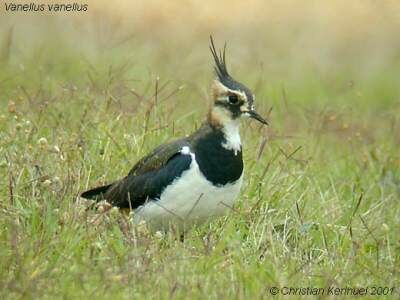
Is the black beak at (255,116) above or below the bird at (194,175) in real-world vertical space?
above

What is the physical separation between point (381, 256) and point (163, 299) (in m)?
1.80

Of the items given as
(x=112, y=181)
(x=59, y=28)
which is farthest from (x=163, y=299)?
(x=59, y=28)

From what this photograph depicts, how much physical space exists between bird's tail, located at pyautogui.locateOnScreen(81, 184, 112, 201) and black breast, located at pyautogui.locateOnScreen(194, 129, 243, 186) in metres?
0.62

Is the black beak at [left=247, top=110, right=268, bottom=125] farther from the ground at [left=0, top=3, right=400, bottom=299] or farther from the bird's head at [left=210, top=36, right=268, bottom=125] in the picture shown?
the ground at [left=0, top=3, right=400, bottom=299]

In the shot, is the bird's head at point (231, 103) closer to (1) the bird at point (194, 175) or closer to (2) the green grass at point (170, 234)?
(1) the bird at point (194, 175)

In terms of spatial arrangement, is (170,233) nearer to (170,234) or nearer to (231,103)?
(170,234)

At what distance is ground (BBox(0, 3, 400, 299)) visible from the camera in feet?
19.0

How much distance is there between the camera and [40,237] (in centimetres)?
603

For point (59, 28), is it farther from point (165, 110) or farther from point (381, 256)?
point (381, 256)

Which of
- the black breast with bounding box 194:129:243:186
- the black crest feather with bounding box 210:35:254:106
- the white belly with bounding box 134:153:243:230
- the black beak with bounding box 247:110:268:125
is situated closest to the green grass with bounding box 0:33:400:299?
the white belly with bounding box 134:153:243:230

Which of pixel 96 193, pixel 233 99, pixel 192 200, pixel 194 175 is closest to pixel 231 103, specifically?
pixel 233 99

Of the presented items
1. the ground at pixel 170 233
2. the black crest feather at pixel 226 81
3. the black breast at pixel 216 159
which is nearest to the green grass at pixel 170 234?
the ground at pixel 170 233

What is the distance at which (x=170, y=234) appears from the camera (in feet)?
21.1

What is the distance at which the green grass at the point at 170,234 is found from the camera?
18.9 feet
